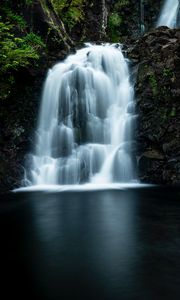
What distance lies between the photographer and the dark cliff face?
1156cm

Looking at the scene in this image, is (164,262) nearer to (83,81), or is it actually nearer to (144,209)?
(144,209)

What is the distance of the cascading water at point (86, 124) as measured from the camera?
1201cm

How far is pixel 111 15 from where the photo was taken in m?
23.8

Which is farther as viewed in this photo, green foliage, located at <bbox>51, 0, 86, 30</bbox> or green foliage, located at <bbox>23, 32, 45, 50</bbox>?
green foliage, located at <bbox>51, 0, 86, 30</bbox>

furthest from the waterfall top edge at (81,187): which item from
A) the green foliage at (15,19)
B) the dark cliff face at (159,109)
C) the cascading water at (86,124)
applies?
the green foliage at (15,19)

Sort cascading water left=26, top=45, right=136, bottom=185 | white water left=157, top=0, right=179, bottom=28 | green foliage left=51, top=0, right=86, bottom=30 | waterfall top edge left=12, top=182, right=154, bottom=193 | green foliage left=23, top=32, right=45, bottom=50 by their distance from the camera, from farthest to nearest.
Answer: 1. white water left=157, top=0, right=179, bottom=28
2. green foliage left=51, top=0, right=86, bottom=30
3. green foliage left=23, top=32, right=45, bottom=50
4. cascading water left=26, top=45, right=136, bottom=185
5. waterfall top edge left=12, top=182, right=154, bottom=193

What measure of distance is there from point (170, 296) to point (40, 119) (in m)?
10.5

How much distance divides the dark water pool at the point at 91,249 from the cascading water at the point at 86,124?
3.25 metres

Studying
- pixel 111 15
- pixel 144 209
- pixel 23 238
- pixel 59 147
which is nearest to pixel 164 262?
pixel 23 238

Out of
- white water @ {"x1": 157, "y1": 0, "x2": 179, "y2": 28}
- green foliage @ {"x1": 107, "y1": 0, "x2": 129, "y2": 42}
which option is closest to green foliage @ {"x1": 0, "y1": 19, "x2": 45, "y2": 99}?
green foliage @ {"x1": 107, "y1": 0, "x2": 129, "y2": 42}

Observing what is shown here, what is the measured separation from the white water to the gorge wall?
25.7 feet

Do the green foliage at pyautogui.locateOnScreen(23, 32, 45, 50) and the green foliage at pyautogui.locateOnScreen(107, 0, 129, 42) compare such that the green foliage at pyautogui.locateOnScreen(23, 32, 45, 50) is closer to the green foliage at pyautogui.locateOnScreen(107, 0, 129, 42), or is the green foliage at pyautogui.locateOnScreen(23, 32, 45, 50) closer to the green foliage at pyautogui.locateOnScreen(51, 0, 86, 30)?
the green foliage at pyautogui.locateOnScreen(51, 0, 86, 30)

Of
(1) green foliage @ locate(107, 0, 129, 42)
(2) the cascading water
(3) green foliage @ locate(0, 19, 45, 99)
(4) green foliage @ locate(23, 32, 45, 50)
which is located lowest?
(2) the cascading water

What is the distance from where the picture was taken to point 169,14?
2389 centimetres
